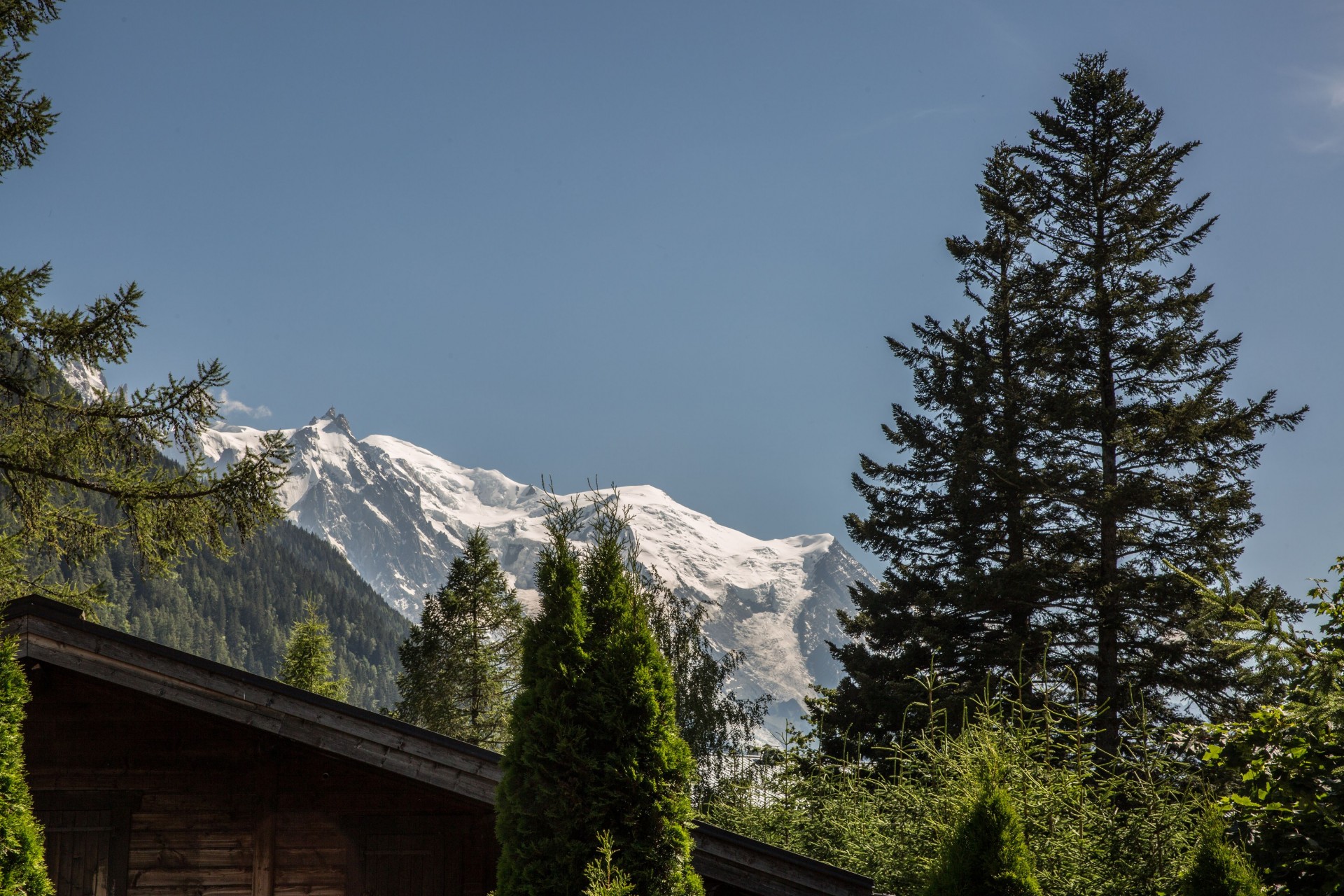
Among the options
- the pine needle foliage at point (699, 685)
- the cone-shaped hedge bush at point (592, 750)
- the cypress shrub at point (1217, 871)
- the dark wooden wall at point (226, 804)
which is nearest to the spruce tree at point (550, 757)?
the cone-shaped hedge bush at point (592, 750)

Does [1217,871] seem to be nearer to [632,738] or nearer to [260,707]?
[632,738]

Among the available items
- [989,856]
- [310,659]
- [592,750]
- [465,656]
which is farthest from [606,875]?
[310,659]

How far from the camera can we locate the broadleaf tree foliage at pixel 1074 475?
62.2ft

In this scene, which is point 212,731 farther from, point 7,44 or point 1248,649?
point 7,44

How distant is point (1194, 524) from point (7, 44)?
2045 cm

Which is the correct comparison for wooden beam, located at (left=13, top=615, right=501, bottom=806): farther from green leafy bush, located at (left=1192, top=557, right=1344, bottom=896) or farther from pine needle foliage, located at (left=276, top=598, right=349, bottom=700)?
pine needle foliage, located at (left=276, top=598, right=349, bottom=700)

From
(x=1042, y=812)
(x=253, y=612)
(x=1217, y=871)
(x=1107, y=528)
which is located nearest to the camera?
(x=1217, y=871)

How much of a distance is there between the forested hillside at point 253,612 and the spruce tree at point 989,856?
5230 inches

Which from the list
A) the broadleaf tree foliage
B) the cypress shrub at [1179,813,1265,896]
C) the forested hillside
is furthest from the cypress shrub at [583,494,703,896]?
the forested hillside

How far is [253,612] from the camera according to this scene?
496 feet

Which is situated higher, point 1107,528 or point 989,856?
point 1107,528

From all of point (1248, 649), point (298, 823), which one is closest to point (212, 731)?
point (298, 823)

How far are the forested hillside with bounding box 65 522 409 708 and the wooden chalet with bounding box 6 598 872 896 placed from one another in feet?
420

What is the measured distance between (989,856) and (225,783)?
5970mm
